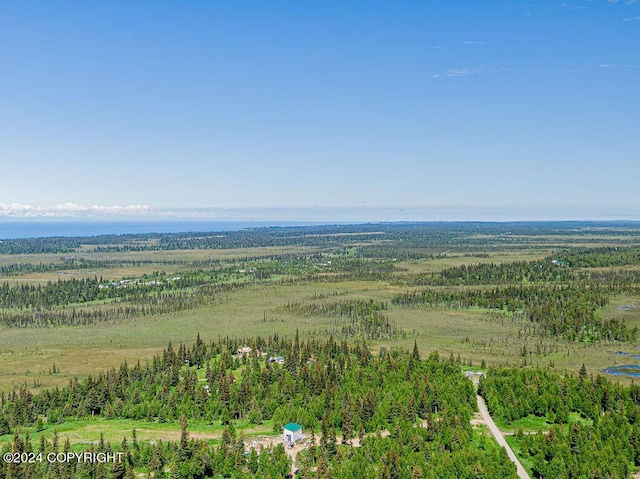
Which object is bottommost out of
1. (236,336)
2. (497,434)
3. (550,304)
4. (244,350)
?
(236,336)

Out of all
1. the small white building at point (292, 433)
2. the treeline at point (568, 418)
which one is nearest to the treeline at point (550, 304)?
the treeline at point (568, 418)

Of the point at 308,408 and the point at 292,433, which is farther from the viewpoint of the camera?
the point at 308,408

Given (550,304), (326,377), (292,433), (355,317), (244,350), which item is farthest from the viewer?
(550,304)

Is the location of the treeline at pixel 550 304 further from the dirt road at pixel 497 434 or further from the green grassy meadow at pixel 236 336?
the dirt road at pixel 497 434

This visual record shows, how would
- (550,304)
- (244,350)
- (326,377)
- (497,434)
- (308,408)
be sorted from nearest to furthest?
(497,434)
(308,408)
(326,377)
(244,350)
(550,304)

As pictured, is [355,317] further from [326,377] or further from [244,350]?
[326,377]

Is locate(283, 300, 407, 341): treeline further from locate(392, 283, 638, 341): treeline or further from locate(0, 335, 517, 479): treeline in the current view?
A: locate(0, 335, 517, 479): treeline

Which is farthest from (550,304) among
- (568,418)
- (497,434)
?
(497,434)
